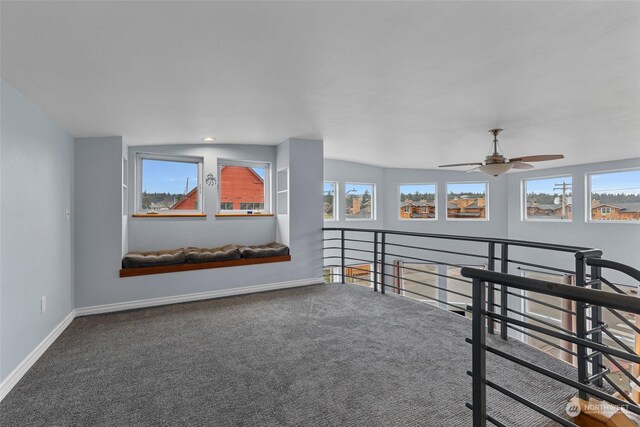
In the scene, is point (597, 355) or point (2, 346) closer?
point (597, 355)

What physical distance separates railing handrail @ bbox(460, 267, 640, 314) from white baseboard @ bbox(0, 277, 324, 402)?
9.45 feet

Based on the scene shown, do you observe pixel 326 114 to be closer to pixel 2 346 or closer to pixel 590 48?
pixel 590 48

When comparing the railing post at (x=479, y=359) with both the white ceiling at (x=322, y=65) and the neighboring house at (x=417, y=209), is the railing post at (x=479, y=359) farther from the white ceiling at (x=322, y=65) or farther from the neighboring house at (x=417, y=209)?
the neighboring house at (x=417, y=209)

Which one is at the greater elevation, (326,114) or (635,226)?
(326,114)

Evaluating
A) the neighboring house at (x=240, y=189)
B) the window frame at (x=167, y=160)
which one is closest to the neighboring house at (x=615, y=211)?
Result: the neighboring house at (x=240, y=189)

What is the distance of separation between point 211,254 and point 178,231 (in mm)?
689

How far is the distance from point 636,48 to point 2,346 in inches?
173

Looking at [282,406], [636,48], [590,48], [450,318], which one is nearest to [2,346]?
[282,406]

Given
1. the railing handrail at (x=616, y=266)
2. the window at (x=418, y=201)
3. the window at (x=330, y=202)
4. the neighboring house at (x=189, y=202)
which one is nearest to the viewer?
the railing handrail at (x=616, y=266)

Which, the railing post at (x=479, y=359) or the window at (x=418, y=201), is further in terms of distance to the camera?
the window at (x=418, y=201)

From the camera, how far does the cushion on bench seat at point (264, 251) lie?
422cm

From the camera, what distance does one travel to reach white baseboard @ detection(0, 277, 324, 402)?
211cm

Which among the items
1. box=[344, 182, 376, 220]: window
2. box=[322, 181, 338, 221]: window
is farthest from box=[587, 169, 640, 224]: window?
box=[322, 181, 338, 221]: window

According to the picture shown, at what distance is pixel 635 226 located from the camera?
578 centimetres
